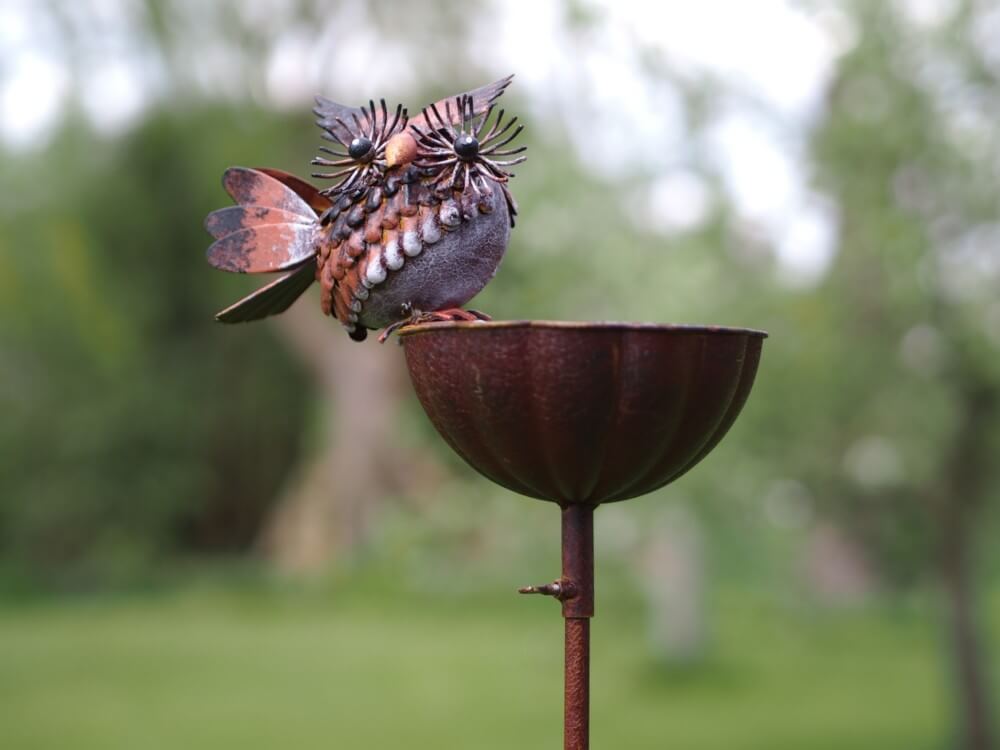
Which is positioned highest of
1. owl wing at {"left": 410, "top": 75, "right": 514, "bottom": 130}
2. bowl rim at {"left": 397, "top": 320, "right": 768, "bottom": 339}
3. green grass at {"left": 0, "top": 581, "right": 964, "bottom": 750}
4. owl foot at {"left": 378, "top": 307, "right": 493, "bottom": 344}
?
owl wing at {"left": 410, "top": 75, "right": 514, "bottom": 130}

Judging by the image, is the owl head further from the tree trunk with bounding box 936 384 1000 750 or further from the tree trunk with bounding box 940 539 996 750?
the tree trunk with bounding box 940 539 996 750

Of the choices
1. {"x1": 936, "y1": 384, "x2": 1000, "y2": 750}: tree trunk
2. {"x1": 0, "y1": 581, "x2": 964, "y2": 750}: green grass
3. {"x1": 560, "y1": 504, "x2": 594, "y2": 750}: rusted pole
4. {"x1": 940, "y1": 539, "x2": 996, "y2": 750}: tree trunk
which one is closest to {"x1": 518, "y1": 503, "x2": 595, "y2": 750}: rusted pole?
{"x1": 560, "y1": 504, "x2": 594, "y2": 750}: rusted pole

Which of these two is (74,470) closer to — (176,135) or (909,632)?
(176,135)

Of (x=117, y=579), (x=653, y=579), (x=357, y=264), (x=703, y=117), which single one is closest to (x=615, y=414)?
(x=357, y=264)

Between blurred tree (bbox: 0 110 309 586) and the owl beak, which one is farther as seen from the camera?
blurred tree (bbox: 0 110 309 586)

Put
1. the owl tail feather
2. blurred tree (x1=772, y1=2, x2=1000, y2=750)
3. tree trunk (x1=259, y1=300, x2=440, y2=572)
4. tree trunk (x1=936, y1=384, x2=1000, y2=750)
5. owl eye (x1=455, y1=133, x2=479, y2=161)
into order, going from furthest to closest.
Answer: tree trunk (x1=259, y1=300, x2=440, y2=572)
tree trunk (x1=936, y1=384, x2=1000, y2=750)
blurred tree (x1=772, y1=2, x2=1000, y2=750)
the owl tail feather
owl eye (x1=455, y1=133, x2=479, y2=161)

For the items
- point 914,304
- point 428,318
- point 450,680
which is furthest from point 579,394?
point 450,680
